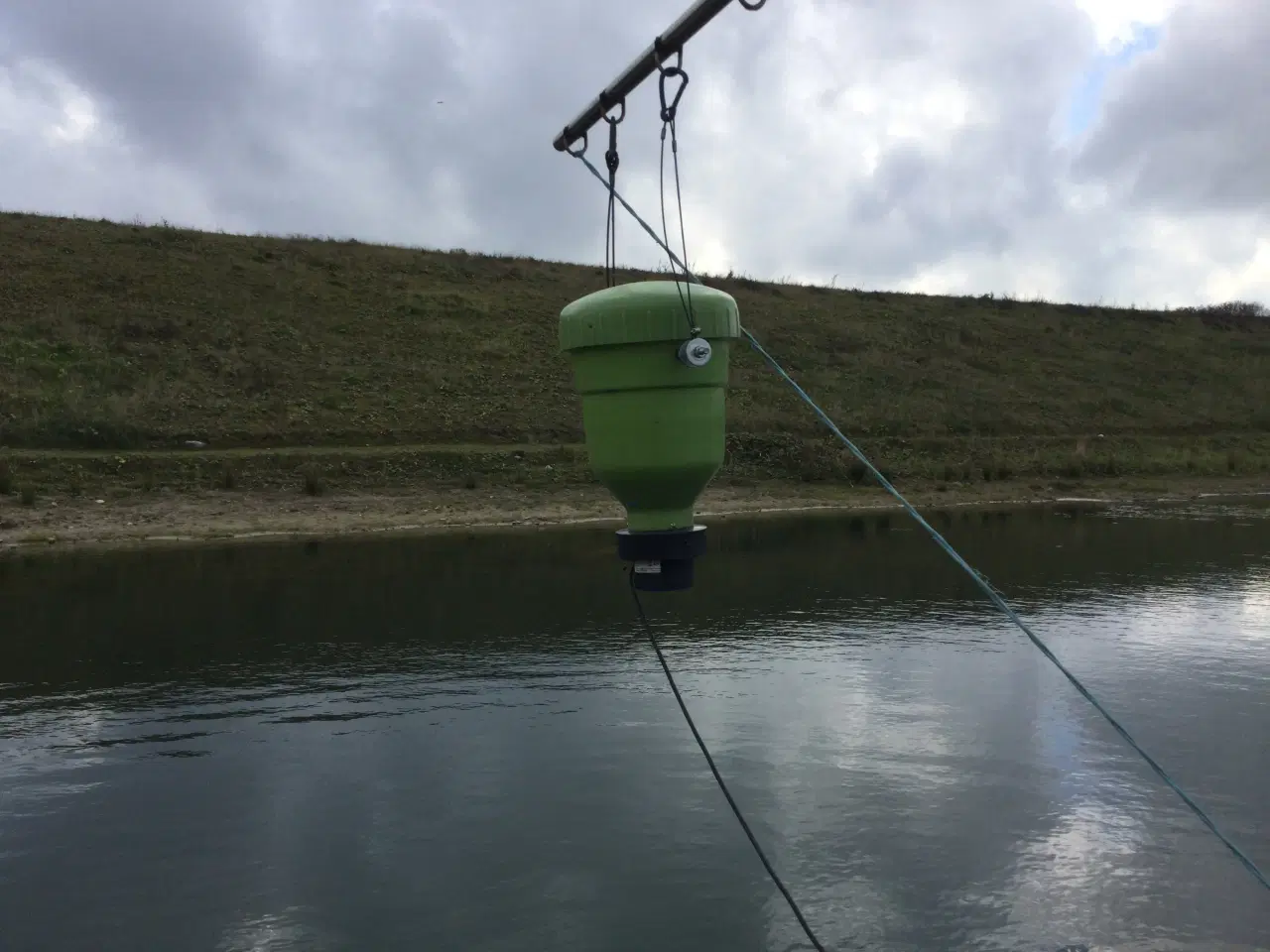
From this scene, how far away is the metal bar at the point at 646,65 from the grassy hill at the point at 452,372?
83.2ft

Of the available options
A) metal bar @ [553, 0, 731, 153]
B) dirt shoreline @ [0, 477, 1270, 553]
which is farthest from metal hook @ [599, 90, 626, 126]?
dirt shoreline @ [0, 477, 1270, 553]

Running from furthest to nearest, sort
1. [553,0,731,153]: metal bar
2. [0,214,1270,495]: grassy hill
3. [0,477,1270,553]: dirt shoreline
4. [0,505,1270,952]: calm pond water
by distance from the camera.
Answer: [0,214,1270,495]: grassy hill, [0,477,1270,553]: dirt shoreline, [0,505,1270,952]: calm pond water, [553,0,731,153]: metal bar

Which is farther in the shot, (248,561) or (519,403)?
(519,403)

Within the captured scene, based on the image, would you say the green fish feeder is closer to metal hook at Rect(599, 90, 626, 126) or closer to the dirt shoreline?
metal hook at Rect(599, 90, 626, 126)

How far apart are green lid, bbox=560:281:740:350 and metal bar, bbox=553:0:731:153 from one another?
0.72 metres

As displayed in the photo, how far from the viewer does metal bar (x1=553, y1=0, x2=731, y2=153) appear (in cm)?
345

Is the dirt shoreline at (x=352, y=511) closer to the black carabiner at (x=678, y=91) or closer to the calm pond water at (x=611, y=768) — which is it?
the calm pond water at (x=611, y=768)

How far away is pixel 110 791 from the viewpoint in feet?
28.2

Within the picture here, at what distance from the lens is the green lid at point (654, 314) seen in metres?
3.76

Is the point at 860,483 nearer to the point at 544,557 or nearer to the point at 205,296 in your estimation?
the point at 544,557

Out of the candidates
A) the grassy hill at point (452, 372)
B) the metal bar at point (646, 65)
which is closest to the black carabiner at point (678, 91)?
the metal bar at point (646, 65)

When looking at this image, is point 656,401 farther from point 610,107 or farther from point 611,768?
point 611,768

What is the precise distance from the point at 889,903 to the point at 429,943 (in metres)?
2.59

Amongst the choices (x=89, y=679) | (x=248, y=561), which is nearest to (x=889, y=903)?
(x=89, y=679)
